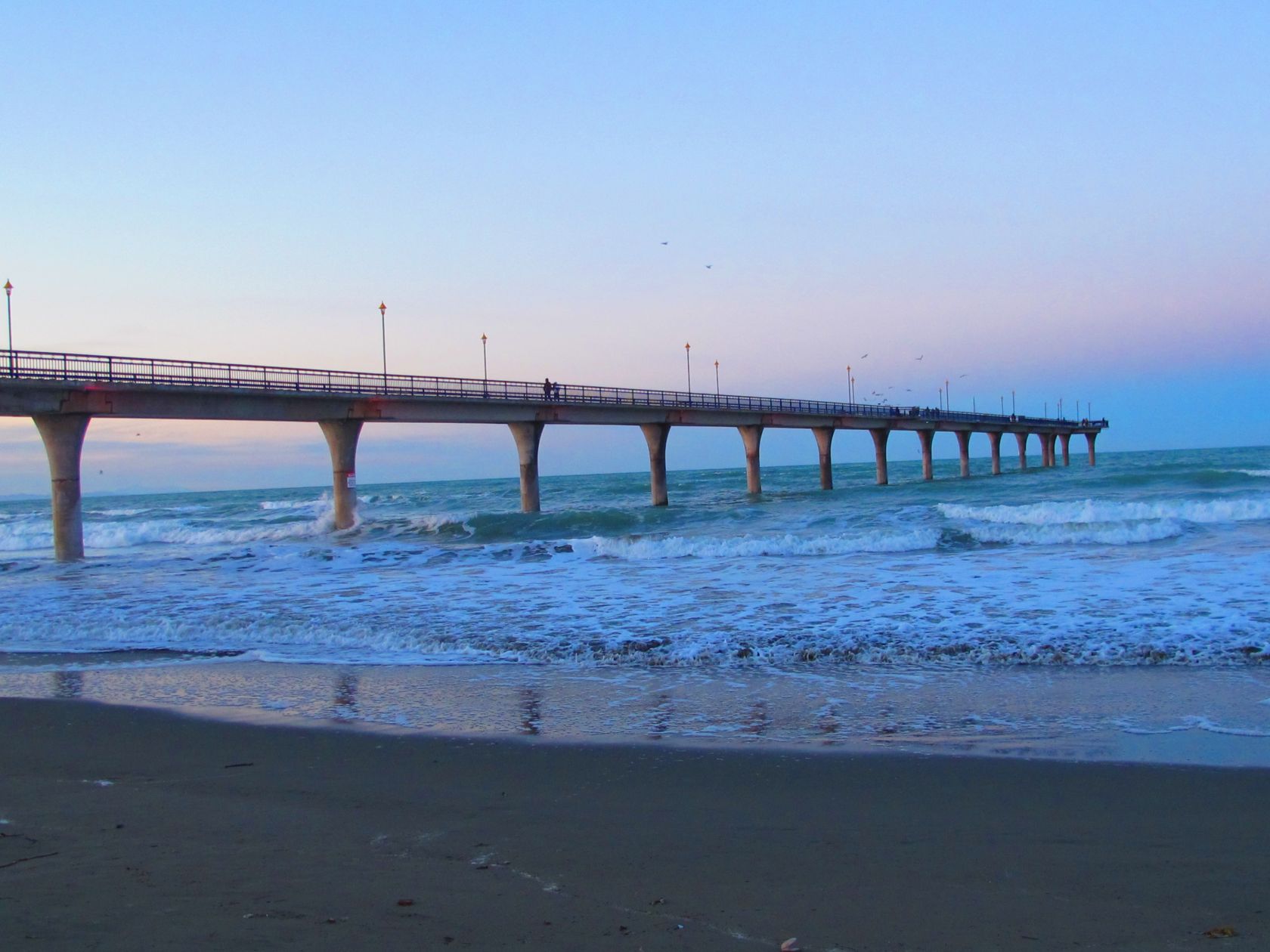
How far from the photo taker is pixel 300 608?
51.6ft

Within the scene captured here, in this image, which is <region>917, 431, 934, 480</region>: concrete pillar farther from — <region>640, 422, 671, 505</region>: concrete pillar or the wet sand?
the wet sand

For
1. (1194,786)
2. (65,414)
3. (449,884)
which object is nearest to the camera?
(449,884)

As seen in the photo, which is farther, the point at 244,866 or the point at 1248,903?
the point at 244,866

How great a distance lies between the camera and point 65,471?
29234 mm

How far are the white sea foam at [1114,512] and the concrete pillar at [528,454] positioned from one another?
1815 centimetres

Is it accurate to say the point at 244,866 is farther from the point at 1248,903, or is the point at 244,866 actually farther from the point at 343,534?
the point at 343,534

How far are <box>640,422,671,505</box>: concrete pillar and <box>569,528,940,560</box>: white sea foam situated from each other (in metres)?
23.1

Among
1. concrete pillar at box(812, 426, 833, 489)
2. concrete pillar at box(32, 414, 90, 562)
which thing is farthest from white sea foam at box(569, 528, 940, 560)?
concrete pillar at box(812, 426, 833, 489)

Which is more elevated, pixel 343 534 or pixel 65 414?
pixel 65 414

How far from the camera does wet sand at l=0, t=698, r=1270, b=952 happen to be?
394 centimetres

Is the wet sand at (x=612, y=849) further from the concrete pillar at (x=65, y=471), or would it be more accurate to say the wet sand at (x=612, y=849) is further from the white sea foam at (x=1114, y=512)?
the white sea foam at (x=1114, y=512)

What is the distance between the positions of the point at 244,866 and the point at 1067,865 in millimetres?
4200

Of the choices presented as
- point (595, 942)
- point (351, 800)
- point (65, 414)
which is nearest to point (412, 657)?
point (351, 800)

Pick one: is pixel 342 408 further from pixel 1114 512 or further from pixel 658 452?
pixel 1114 512
